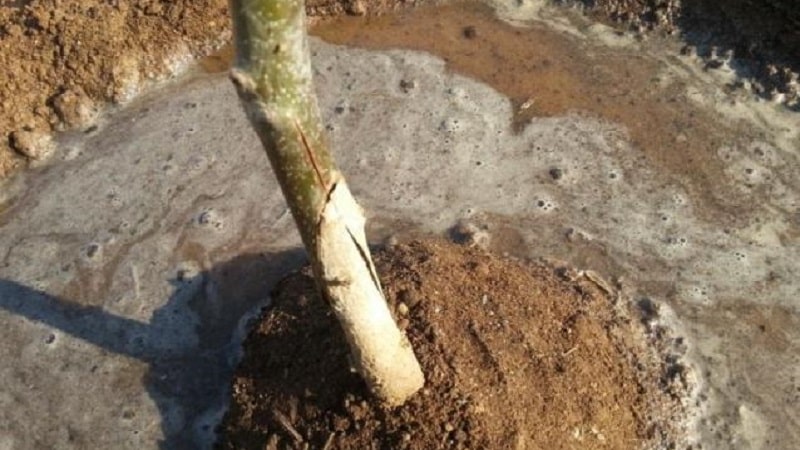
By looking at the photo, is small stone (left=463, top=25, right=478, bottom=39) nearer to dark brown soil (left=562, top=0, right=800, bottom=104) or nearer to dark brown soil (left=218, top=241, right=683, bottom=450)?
dark brown soil (left=562, top=0, right=800, bottom=104)

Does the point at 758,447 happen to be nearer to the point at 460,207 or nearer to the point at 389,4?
the point at 460,207

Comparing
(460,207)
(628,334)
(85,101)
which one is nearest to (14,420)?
(85,101)

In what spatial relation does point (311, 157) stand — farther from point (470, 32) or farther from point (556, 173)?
point (470, 32)

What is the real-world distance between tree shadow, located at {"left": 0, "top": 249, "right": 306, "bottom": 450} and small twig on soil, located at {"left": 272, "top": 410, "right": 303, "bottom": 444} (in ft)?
1.09

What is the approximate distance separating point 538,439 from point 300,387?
0.54 m

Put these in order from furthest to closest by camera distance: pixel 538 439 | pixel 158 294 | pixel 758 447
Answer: pixel 158 294 → pixel 758 447 → pixel 538 439

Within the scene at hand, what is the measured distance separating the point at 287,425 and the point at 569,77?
1568mm

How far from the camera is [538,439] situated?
192 centimetres

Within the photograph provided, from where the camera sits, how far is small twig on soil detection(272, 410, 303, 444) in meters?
1.93

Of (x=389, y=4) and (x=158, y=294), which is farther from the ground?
(x=389, y=4)

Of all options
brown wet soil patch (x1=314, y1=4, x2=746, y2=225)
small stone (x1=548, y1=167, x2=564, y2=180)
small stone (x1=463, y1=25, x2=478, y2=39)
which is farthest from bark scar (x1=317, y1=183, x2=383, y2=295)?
small stone (x1=463, y1=25, x2=478, y2=39)

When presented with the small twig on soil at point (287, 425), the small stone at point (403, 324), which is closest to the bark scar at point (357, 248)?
the small stone at point (403, 324)

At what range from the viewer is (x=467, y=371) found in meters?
1.92

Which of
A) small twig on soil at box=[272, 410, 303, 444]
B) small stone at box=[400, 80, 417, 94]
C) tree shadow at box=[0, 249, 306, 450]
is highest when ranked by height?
small stone at box=[400, 80, 417, 94]
